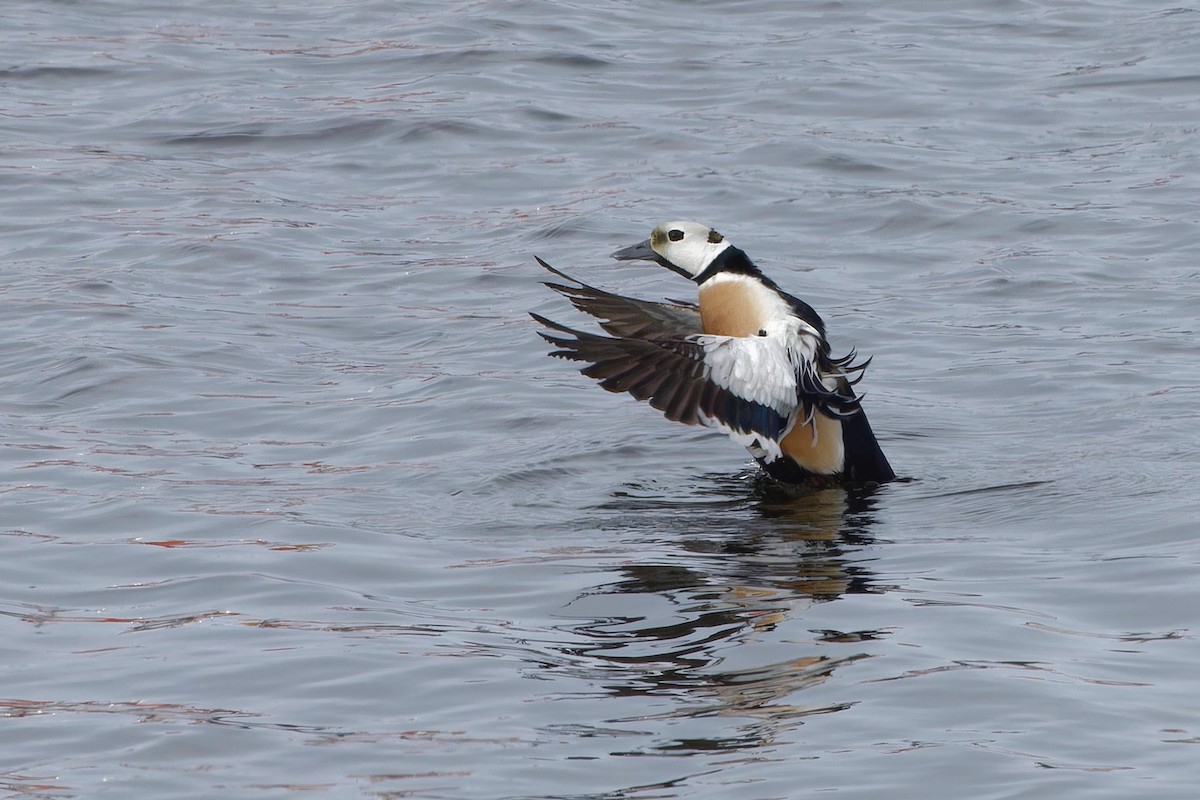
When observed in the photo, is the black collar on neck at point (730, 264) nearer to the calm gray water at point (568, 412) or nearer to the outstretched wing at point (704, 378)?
the outstretched wing at point (704, 378)

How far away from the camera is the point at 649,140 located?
14609 millimetres

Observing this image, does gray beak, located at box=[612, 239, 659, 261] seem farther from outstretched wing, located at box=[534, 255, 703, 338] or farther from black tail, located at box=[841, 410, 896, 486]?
black tail, located at box=[841, 410, 896, 486]

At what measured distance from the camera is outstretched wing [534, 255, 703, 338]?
8547 millimetres

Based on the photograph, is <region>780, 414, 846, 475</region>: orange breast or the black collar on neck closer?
<region>780, 414, 846, 475</region>: orange breast

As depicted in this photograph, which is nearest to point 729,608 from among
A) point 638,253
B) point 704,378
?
point 704,378

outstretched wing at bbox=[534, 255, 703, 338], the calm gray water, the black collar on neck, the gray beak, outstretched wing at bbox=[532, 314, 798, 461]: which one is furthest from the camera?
the gray beak

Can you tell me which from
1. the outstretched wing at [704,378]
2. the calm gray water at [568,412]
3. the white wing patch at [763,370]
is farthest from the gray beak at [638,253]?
the outstretched wing at [704,378]

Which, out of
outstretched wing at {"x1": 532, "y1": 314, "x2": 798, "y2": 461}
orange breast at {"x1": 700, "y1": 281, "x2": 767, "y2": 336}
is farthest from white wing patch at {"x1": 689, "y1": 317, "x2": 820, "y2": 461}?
orange breast at {"x1": 700, "y1": 281, "x2": 767, "y2": 336}

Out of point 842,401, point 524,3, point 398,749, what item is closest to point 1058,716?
point 398,749

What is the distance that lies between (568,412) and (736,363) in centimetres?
176

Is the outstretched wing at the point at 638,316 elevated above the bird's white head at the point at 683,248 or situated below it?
below

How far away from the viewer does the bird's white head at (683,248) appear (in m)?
8.55

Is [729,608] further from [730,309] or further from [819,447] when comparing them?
[730,309]

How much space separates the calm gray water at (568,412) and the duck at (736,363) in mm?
287
